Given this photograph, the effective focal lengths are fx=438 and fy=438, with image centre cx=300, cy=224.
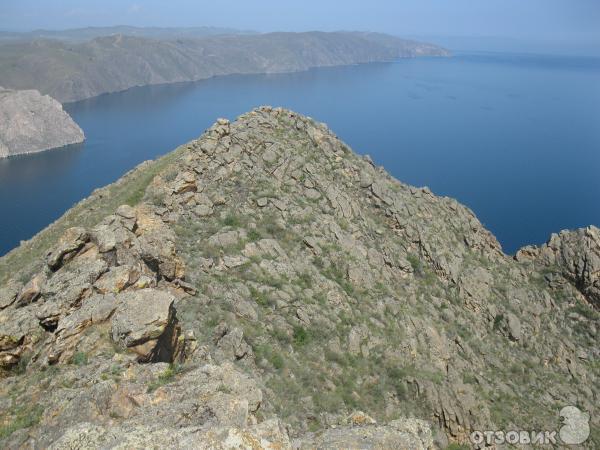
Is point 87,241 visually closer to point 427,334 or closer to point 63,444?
point 63,444

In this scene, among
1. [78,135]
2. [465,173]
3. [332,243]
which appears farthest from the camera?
[78,135]

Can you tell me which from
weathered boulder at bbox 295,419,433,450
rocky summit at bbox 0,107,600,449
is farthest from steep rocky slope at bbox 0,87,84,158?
weathered boulder at bbox 295,419,433,450

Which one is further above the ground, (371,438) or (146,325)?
(146,325)

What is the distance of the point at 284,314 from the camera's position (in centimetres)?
2414

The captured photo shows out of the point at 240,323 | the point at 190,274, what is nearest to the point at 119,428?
the point at 240,323

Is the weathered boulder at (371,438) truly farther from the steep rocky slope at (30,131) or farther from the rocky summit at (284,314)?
the steep rocky slope at (30,131)

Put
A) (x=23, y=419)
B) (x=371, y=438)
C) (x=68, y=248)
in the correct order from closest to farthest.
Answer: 1. (x=371, y=438)
2. (x=23, y=419)
3. (x=68, y=248)

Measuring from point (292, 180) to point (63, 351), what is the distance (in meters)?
23.9

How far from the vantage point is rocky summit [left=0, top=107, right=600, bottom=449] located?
448 inches

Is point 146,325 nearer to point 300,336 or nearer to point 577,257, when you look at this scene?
point 300,336

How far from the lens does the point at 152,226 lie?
2520cm

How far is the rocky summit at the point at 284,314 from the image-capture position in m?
11.4

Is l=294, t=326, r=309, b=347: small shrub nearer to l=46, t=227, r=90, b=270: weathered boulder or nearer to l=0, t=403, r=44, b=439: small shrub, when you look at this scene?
l=46, t=227, r=90, b=270: weathered boulder

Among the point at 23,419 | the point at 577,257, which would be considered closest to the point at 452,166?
the point at 577,257
